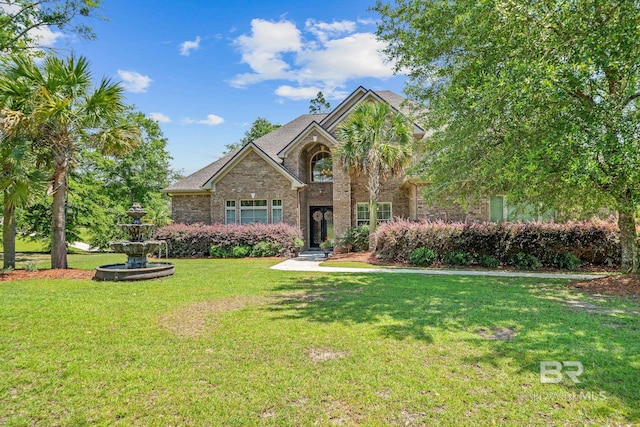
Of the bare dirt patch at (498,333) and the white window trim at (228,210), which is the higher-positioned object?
the white window trim at (228,210)

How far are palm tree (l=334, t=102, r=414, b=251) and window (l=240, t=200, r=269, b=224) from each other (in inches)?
222

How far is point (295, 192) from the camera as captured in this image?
19328 millimetres

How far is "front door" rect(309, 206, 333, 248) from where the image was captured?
834 inches

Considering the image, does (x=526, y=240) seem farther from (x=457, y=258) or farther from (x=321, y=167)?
(x=321, y=167)

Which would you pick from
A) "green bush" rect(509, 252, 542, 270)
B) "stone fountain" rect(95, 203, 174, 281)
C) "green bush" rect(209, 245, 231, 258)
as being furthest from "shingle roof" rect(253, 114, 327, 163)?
"green bush" rect(509, 252, 542, 270)

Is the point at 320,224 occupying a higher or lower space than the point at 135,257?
higher

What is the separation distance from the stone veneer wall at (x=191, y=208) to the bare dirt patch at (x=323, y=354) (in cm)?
1757

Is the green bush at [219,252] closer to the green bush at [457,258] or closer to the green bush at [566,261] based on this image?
the green bush at [457,258]

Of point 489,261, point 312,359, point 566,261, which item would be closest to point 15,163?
point 312,359

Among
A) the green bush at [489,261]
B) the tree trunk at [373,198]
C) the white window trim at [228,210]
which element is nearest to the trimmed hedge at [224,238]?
the white window trim at [228,210]

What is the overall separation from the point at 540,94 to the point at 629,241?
5.43 meters

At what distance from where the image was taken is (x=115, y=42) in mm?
14531

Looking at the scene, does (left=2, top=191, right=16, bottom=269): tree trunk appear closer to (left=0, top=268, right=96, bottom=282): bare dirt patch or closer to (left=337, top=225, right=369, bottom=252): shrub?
(left=0, top=268, right=96, bottom=282): bare dirt patch

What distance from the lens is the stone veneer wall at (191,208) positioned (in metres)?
20.8
